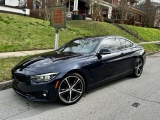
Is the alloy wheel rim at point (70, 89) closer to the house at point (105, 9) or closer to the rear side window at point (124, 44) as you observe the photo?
the rear side window at point (124, 44)

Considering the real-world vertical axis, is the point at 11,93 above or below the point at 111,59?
below

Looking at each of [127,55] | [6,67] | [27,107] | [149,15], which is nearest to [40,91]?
[27,107]

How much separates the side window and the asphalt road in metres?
1.09

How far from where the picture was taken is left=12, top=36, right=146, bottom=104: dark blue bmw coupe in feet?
13.4

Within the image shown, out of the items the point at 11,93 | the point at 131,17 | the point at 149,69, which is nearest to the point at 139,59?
the point at 149,69

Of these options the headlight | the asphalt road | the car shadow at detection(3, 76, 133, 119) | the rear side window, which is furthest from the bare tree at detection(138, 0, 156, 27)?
the headlight

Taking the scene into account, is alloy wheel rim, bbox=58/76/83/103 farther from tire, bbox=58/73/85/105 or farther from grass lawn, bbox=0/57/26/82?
grass lawn, bbox=0/57/26/82

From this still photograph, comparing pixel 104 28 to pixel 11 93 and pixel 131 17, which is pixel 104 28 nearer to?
pixel 11 93

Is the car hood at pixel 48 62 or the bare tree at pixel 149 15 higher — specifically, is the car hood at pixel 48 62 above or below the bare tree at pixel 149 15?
below

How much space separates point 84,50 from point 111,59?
2.51 ft

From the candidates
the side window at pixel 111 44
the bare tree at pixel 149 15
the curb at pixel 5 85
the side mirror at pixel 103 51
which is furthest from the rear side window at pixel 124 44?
the bare tree at pixel 149 15

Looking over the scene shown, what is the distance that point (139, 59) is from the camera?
22.2ft

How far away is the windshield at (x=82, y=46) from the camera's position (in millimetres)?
5234

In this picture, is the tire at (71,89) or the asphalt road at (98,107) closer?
the asphalt road at (98,107)
